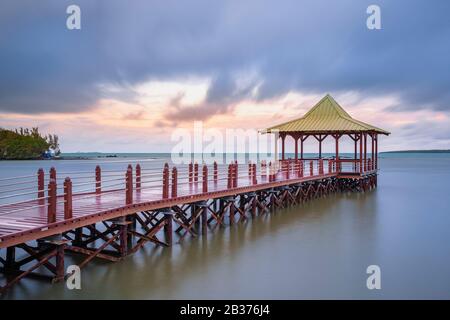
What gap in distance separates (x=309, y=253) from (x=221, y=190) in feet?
10.9

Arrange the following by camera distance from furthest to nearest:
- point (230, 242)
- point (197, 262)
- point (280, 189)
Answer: point (280, 189)
point (230, 242)
point (197, 262)

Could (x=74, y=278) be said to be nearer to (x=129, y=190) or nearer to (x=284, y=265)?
(x=129, y=190)

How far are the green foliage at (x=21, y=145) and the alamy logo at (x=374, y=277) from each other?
9244cm

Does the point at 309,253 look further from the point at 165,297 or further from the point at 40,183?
the point at 40,183

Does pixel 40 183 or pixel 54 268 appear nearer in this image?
pixel 54 268

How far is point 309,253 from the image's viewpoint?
11.0 meters

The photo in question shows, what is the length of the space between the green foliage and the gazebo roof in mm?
80833

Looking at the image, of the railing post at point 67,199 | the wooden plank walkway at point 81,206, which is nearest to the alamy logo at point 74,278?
the wooden plank walkway at point 81,206

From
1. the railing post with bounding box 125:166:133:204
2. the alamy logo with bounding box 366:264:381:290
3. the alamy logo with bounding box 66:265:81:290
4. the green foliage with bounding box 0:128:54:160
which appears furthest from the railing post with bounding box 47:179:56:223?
the green foliage with bounding box 0:128:54:160

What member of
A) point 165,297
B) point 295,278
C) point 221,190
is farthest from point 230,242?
point 165,297

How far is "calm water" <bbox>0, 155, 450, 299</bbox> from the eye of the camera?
811 cm
